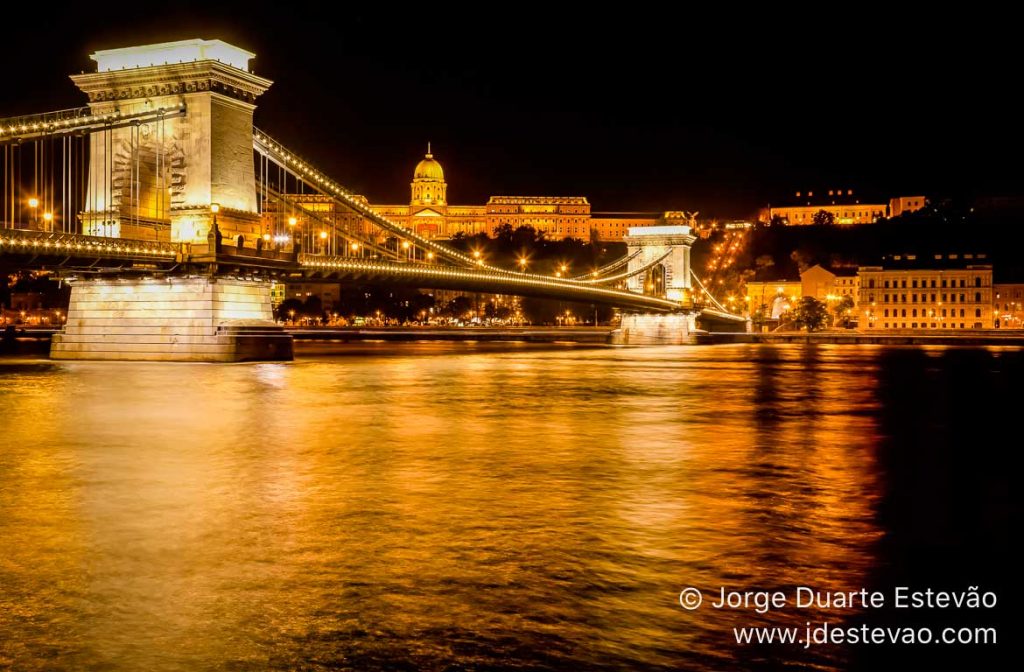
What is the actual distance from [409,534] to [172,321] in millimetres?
29271

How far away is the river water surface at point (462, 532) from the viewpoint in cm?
492

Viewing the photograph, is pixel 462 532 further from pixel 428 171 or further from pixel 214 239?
pixel 428 171

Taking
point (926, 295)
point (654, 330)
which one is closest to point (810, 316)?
point (926, 295)

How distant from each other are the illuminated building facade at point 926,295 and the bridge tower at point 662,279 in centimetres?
3273

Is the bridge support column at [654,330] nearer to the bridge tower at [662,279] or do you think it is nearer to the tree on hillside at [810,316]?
the bridge tower at [662,279]

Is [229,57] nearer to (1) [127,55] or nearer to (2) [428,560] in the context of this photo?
(1) [127,55]

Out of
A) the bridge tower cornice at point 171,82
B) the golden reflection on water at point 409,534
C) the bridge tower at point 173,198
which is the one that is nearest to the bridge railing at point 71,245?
the bridge tower at point 173,198

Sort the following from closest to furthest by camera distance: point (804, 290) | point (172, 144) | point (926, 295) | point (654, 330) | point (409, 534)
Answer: point (409, 534)
point (172, 144)
point (654, 330)
point (926, 295)
point (804, 290)

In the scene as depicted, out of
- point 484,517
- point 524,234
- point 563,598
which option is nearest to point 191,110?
point 484,517

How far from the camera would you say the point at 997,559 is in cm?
664

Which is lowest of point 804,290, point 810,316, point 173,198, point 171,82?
point 810,316

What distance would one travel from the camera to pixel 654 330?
79.4 m

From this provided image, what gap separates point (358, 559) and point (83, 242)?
26.3 m

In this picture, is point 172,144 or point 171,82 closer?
point 171,82
